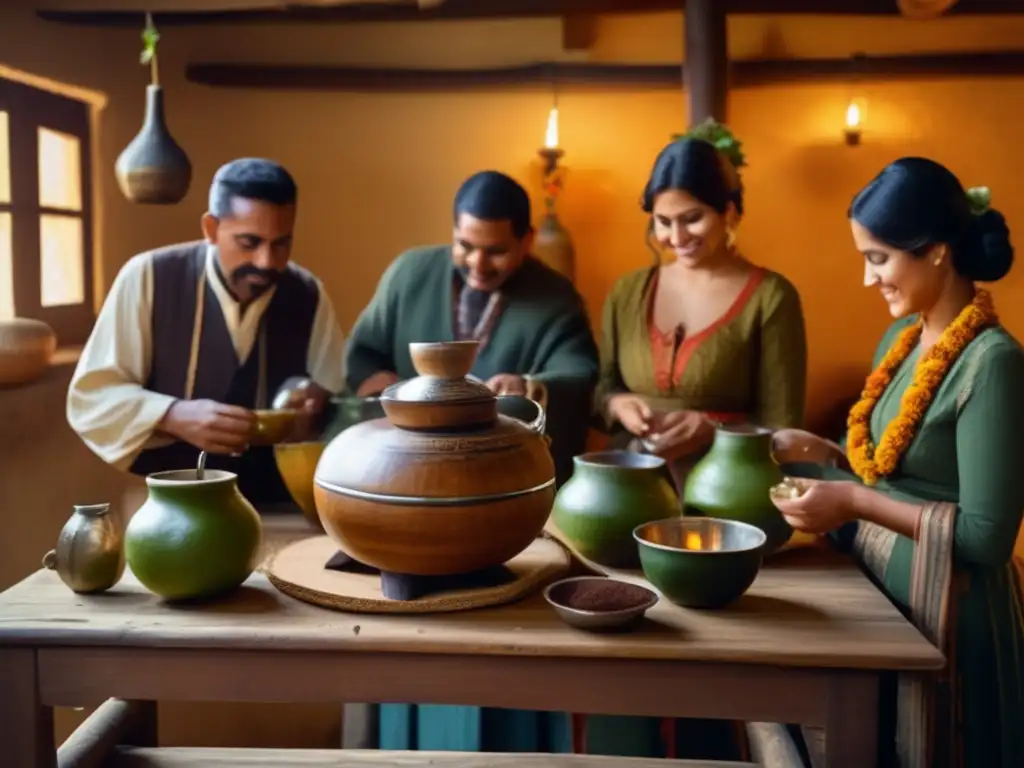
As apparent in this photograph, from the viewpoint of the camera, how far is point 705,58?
11.5 ft

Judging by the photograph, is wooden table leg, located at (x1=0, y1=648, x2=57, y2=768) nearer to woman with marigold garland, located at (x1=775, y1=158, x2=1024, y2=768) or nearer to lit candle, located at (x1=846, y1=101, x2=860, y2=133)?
woman with marigold garland, located at (x1=775, y1=158, x2=1024, y2=768)

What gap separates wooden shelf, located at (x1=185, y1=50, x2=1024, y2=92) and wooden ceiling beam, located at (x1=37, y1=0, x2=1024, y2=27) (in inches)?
6.7

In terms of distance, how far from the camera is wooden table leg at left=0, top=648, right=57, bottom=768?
4.79 ft

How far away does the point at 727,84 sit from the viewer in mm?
3617

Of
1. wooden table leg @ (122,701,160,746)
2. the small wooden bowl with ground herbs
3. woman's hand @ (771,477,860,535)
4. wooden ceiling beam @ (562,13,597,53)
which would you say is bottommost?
wooden table leg @ (122,701,160,746)

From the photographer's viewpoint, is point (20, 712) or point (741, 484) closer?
point (20, 712)

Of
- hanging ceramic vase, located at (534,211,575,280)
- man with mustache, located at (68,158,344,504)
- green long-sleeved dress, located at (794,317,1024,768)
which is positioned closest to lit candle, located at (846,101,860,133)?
hanging ceramic vase, located at (534,211,575,280)

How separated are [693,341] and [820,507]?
82 centimetres

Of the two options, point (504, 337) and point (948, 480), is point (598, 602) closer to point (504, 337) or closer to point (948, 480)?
point (948, 480)

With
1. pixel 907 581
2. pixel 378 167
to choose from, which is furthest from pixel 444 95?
pixel 907 581

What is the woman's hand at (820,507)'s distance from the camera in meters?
1.64

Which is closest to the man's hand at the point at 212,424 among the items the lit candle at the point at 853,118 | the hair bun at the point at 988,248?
the hair bun at the point at 988,248

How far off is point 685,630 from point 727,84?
8.78 feet

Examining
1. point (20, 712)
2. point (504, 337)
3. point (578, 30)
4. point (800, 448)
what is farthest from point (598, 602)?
point (578, 30)
